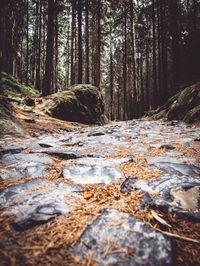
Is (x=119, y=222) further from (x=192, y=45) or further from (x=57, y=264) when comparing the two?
(x=192, y=45)

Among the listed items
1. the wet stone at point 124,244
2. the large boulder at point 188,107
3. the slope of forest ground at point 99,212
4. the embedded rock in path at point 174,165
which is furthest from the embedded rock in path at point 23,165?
the large boulder at point 188,107

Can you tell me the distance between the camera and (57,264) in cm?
96

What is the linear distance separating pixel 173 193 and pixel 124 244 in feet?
2.42

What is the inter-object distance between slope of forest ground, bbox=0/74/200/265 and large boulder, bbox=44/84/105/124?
6506mm

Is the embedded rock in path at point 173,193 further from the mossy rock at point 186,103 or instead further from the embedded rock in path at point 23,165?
the mossy rock at point 186,103

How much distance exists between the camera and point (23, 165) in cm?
245

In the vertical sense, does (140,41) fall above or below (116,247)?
above

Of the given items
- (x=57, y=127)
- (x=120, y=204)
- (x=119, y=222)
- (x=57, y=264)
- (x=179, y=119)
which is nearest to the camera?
(x=57, y=264)

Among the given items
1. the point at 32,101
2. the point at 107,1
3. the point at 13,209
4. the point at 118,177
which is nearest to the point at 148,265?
the point at 13,209

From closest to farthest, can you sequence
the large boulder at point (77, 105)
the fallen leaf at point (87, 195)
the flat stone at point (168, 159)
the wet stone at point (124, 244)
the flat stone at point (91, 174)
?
the wet stone at point (124, 244) < the fallen leaf at point (87, 195) < the flat stone at point (91, 174) < the flat stone at point (168, 159) < the large boulder at point (77, 105)

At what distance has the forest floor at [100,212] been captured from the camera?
3.42 ft

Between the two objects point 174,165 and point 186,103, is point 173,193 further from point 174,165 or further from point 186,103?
point 186,103

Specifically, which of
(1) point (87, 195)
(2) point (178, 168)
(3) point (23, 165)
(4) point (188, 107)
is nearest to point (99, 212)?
(1) point (87, 195)

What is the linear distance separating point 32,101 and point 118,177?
24.3 feet
